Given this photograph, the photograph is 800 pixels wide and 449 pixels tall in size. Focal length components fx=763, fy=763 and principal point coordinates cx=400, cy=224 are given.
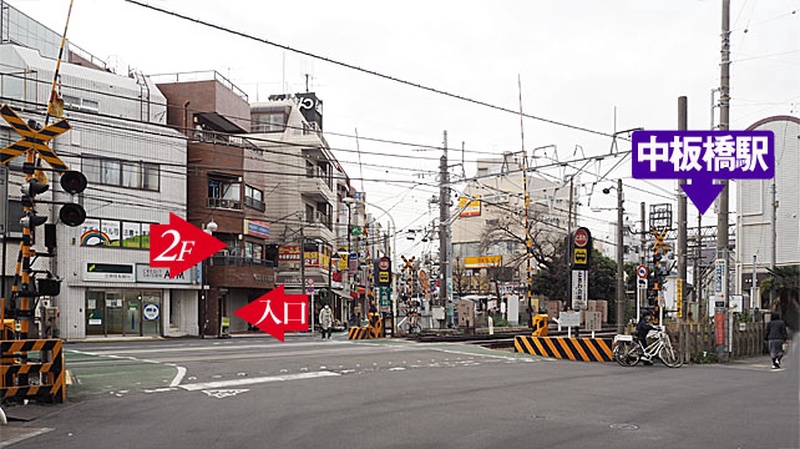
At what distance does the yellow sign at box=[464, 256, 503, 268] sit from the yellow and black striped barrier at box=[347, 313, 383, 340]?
145 ft

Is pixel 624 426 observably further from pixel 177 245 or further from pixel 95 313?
pixel 177 245

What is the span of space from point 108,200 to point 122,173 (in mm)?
1662

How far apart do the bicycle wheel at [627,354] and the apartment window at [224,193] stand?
28229 millimetres

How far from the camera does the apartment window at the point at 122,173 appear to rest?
36.9 m

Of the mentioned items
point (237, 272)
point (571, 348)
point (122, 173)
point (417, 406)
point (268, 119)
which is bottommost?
point (571, 348)

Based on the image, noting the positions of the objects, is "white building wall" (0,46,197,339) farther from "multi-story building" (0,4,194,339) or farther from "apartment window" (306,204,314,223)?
"apartment window" (306,204,314,223)

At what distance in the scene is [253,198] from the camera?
47.5 metres

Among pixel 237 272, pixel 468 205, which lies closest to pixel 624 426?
pixel 468 205

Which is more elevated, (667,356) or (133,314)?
(667,356)

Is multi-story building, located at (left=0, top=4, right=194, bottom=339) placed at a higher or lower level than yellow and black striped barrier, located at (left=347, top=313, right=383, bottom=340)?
higher

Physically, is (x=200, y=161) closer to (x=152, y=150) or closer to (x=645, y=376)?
(x=152, y=150)

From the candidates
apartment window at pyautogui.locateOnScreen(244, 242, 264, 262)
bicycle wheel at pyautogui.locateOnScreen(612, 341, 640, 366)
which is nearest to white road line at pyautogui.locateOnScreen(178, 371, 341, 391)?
bicycle wheel at pyautogui.locateOnScreen(612, 341, 640, 366)

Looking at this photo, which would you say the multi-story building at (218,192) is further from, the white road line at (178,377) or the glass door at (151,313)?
the white road line at (178,377)

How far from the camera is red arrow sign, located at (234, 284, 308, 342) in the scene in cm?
3284
